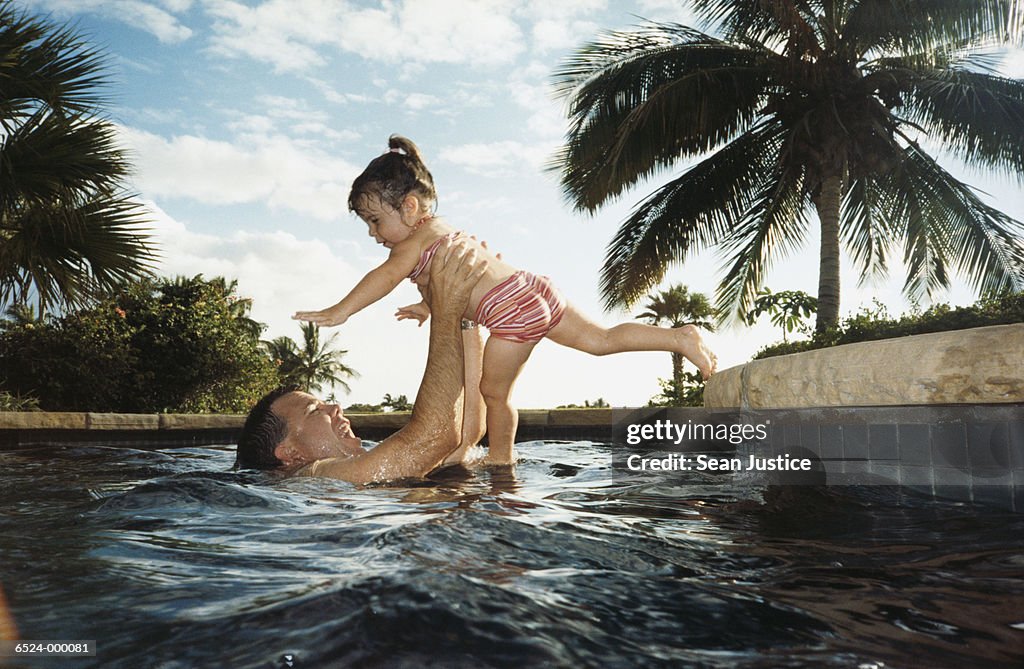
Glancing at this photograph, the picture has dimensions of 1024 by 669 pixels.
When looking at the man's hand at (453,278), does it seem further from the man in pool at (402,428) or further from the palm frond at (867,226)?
the palm frond at (867,226)

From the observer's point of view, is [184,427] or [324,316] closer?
[324,316]

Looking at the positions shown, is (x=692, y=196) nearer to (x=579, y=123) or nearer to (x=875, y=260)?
(x=579, y=123)

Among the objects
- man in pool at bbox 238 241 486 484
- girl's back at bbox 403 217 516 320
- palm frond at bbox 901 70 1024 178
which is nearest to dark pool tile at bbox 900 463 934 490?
man in pool at bbox 238 241 486 484

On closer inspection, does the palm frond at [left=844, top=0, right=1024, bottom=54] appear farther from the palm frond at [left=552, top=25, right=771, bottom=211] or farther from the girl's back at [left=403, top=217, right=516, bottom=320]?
the girl's back at [left=403, top=217, right=516, bottom=320]

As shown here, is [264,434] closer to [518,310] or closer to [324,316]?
[324,316]

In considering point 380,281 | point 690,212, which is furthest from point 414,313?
point 690,212

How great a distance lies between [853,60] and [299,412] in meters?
12.6

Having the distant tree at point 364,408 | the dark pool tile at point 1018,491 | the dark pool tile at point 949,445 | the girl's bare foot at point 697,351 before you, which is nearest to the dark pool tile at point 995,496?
the dark pool tile at point 1018,491

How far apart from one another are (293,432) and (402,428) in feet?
2.46

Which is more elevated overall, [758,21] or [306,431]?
[758,21]

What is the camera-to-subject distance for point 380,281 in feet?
12.8

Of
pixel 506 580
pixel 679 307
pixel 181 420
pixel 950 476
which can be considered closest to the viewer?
pixel 506 580

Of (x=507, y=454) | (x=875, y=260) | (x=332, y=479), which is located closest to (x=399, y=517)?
(x=332, y=479)

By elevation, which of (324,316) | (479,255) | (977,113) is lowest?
(324,316)
